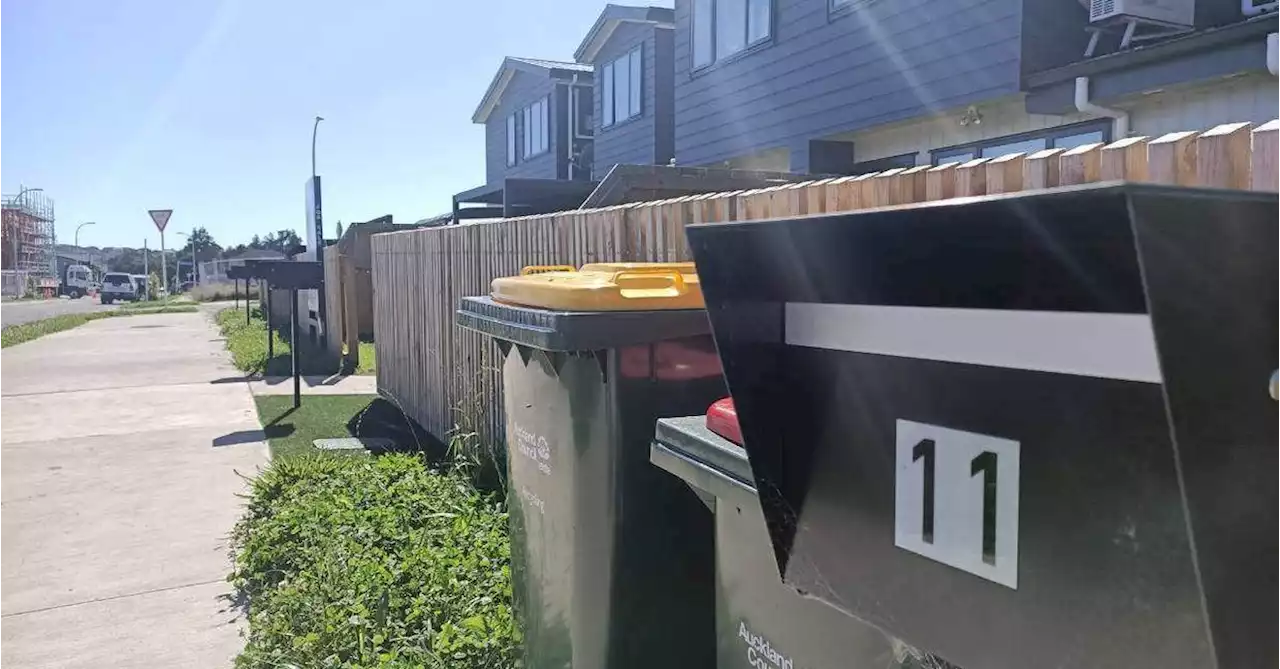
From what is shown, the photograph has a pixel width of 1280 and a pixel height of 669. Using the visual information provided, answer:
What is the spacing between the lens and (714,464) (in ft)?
6.49

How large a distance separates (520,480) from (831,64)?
820 cm

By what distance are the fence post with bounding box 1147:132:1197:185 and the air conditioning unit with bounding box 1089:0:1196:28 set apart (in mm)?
5195

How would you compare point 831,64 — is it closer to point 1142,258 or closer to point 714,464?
point 714,464

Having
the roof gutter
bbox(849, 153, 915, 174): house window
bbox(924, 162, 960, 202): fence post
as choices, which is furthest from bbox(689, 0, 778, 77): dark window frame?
bbox(924, 162, 960, 202): fence post

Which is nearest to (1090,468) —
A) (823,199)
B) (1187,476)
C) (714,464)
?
(1187,476)

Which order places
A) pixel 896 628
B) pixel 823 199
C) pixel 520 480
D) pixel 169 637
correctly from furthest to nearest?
1. pixel 169 637
2. pixel 823 199
3. pixel 520 480
4. pixel 896 628

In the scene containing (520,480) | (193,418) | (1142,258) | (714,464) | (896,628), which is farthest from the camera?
(193,418)

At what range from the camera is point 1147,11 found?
22.6 ft

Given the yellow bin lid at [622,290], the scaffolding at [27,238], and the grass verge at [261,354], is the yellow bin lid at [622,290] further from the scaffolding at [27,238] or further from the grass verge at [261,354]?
the scaffolding at [27,238]

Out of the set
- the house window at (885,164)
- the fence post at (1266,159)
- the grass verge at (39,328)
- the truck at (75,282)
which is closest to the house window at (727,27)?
the house window at (885,164)

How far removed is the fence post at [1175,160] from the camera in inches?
96.3

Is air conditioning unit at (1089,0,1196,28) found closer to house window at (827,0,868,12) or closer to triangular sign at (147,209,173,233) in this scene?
house window at (827,0,868,12)

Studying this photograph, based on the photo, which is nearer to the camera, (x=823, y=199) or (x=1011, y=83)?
(x=823, y=199)

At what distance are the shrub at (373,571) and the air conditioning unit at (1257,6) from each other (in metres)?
5.99
